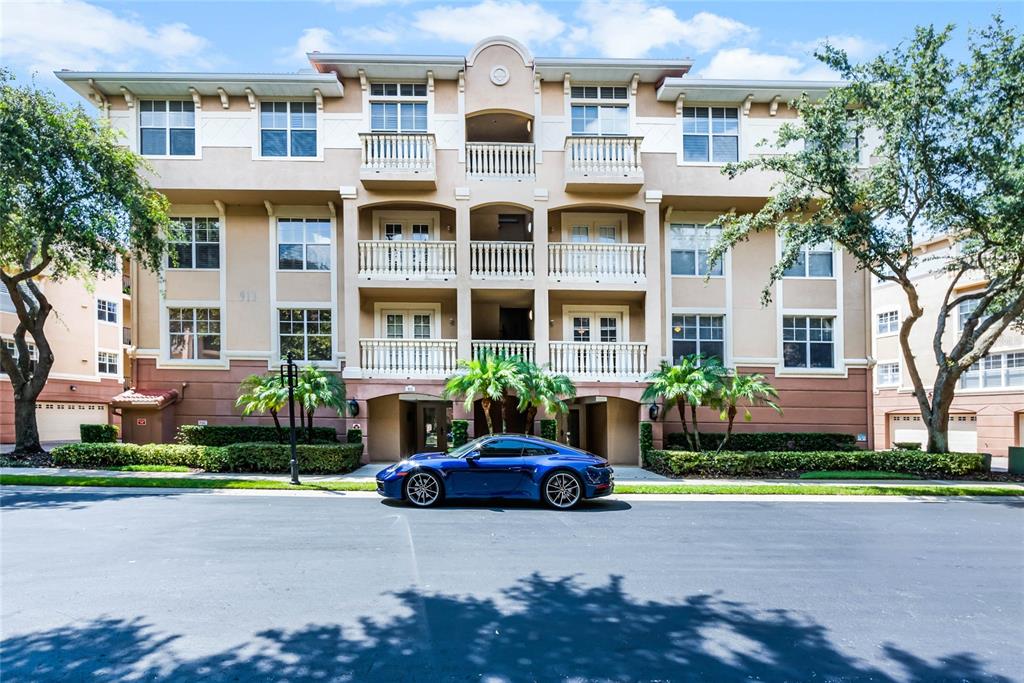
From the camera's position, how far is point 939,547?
8508mm

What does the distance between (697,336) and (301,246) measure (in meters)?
13.4

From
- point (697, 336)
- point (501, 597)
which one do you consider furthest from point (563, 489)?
point (697, 336)

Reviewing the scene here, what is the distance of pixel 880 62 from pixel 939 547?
1249cm

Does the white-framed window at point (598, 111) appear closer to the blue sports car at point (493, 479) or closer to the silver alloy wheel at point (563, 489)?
the blue sports car at point (493, 479)

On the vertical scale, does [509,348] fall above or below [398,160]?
below

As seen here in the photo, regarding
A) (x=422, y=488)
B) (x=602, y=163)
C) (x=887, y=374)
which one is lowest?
(x=422, y=488)

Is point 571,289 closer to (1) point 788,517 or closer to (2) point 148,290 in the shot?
(1) point 788,517

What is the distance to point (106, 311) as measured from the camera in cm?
3253

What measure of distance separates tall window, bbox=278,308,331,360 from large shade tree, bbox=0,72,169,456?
13.1 ft

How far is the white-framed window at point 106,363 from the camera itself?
103 ft

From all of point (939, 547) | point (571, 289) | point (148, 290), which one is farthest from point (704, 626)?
point (148, 290)

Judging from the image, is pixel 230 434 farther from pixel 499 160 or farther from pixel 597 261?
pixel 597 261

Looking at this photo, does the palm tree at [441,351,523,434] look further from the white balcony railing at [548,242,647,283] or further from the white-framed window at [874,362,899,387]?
the white-framed window at [874,362,899,387]

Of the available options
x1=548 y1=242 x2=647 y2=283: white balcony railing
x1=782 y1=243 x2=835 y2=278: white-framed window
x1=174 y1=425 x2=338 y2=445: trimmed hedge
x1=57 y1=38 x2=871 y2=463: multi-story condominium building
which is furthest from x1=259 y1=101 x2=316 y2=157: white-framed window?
x1=782 y1=243 x2=835 y2=278: white-framed window
